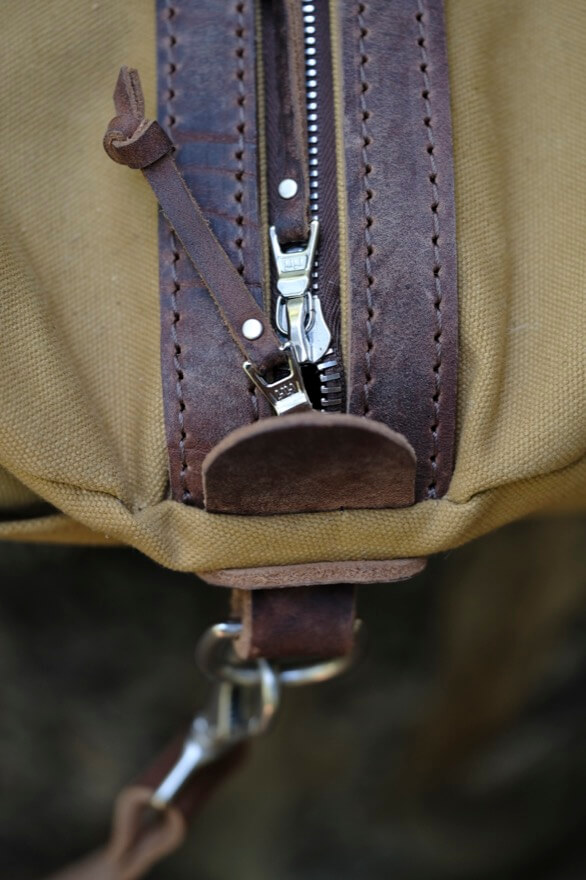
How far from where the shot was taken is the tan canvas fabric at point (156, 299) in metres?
0.50

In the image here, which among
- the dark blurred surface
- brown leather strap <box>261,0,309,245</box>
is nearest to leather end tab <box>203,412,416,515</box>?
brown leather strap <box>261,0,309,245</box>

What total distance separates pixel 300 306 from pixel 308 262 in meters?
0.03

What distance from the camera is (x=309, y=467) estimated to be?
461 millimetres

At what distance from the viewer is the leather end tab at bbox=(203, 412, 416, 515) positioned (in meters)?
0.43

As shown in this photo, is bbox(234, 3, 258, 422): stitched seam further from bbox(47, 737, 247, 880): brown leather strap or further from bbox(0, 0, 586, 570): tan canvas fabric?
bbox(47, 737, 247, 880): brown leather strap

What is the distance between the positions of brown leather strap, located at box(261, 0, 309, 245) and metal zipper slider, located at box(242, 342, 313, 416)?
0.08 meters

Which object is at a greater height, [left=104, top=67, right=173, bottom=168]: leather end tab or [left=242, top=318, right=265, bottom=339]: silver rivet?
[left=104, top=67, right=173, bottom=168]: leather end tab

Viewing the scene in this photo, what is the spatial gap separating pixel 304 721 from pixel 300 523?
1.72 ft

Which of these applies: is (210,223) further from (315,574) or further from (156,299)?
(315,574)

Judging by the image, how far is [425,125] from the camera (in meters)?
0.51

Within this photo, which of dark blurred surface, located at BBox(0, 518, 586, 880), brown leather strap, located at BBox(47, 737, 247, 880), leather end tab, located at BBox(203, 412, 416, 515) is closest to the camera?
leather end tab, located at BBox(203, 412, 416, 515)

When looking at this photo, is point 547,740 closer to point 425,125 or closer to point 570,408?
point 570,408

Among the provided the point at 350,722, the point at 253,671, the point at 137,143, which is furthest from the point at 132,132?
the point at 350,722

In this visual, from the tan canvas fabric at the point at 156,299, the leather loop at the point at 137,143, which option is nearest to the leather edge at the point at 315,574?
the tan canvas fabric at the point at 156,299
